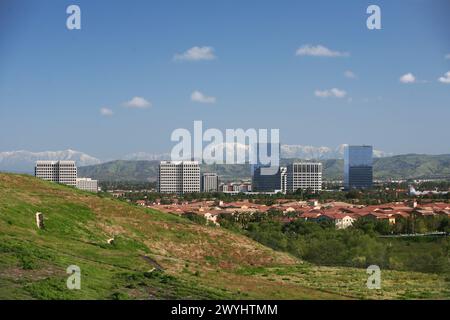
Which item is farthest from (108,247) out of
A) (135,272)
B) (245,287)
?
(245,287)

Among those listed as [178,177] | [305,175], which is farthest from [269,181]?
[178,177]

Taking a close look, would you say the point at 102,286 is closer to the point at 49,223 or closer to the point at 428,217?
the point at 49,223

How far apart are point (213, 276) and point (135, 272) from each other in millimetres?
1738

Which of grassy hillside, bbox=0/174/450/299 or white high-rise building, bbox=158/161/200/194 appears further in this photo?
white high-rise building, bbox=158/161/200/194

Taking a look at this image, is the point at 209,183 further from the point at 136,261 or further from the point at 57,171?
the point at 136,261

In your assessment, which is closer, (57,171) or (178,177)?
(57,171)

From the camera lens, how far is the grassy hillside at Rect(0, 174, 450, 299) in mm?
9320

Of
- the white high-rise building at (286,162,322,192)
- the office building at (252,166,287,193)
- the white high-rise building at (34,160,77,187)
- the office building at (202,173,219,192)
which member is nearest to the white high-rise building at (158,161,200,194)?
the office building at (202,173,219,192)

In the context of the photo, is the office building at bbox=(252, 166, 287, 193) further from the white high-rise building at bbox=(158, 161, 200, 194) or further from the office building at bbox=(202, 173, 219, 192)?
the white high-rise building at bbox=(158, 161, 200, 194)

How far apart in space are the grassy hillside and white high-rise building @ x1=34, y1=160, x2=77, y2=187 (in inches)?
3317

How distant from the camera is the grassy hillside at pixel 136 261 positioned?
9.32m

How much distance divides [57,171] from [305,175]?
48.5m


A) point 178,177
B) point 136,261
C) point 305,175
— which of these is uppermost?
point 305,175

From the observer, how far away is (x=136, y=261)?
41.1 feet
